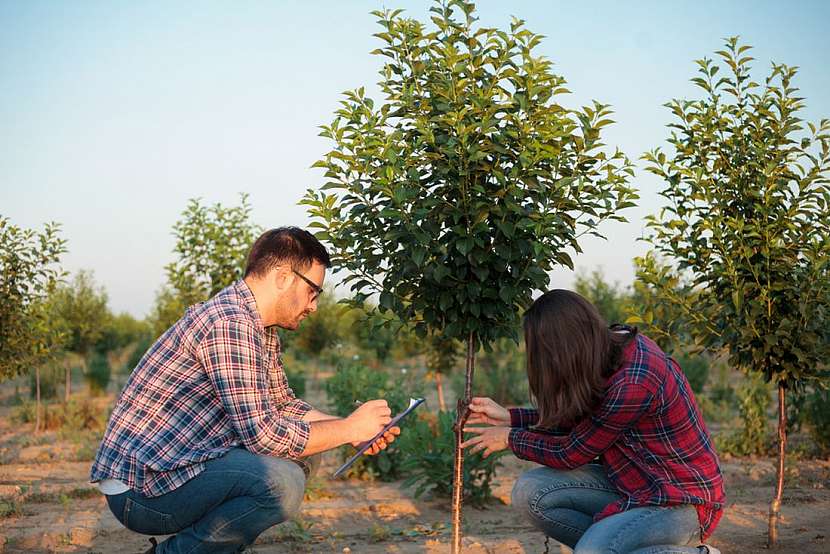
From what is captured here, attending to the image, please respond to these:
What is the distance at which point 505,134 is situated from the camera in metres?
3.93

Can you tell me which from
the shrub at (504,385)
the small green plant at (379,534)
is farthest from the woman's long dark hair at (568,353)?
the shrub at (504,385)

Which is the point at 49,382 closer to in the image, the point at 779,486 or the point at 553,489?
the point at 779,486

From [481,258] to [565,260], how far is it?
0.47 metres

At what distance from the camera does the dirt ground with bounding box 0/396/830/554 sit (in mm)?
5309

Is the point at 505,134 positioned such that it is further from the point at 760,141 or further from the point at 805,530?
the point at 805,530

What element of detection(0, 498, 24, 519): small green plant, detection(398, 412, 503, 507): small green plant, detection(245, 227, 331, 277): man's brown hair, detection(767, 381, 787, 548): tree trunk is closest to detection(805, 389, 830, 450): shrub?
detection(767, 381, 787, 548): tree trunk

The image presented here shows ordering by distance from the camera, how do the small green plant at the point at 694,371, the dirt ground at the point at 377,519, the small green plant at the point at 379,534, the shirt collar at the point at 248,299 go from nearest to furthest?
the shirt collar at the point at 248,299, the dirt ground at the point at 377,519, the small green plant at the point at 379,534, the small green plant at the point at 694,371

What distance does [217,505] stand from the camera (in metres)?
3.41

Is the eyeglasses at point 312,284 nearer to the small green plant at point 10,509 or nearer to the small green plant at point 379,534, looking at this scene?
the small green plant at point 379,534

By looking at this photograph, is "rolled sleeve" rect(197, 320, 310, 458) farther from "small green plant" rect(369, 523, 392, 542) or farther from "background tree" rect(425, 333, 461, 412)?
"background tree" rect(425, 333, 461, 412)

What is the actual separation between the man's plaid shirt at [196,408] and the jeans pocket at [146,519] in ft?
0.27

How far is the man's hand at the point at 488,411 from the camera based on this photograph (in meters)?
3.80

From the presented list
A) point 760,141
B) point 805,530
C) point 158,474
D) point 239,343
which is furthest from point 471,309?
point 805,530

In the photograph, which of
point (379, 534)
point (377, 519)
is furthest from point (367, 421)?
point (377, 519)
